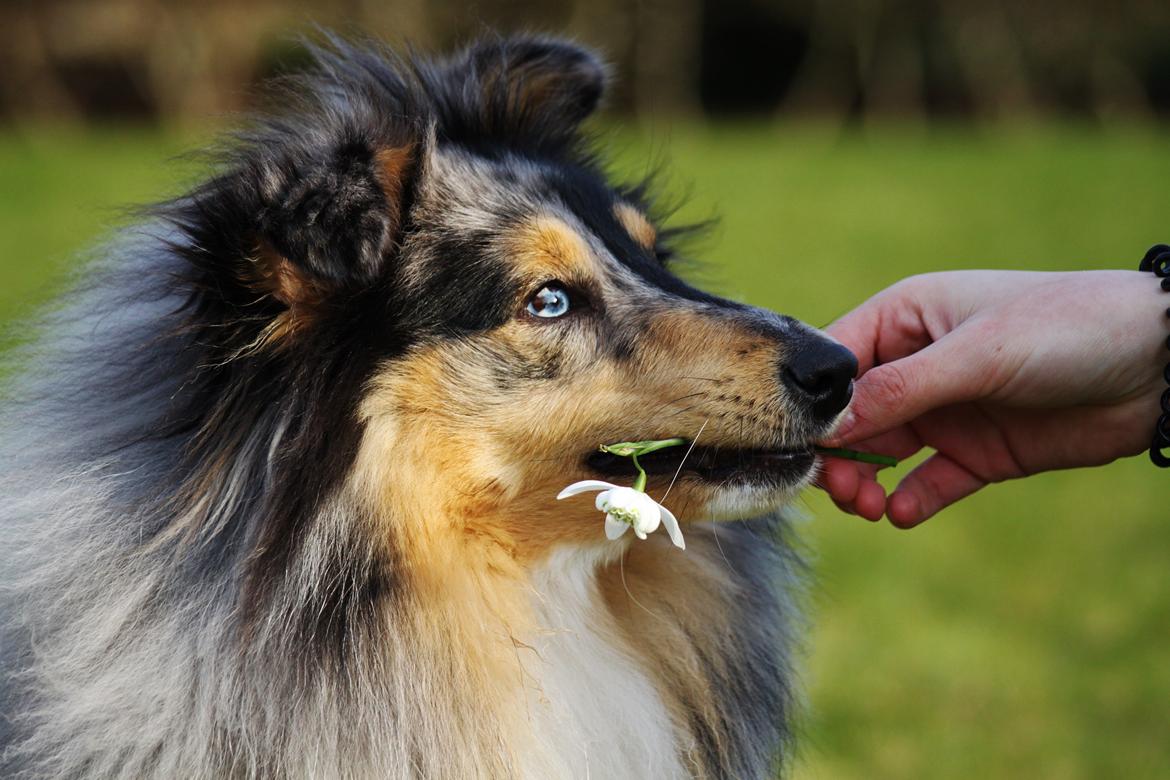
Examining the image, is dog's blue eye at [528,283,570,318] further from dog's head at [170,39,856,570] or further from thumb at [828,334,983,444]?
thumb at [828,334,983,444]

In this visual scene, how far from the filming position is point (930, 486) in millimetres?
3453

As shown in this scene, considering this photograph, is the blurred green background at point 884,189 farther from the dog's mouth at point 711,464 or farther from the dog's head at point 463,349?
the dog's mouth at point 711,464

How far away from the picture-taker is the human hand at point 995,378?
291 cm

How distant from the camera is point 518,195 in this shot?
293 centimetres

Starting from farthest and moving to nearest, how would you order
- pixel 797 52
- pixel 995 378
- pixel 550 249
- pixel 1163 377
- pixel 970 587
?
pixel 797 52 → pixel 970 587 → pixel 1163 377 → pixel 995 378 → pixel 550 249

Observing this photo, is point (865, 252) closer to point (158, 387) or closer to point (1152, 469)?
point (1152, 469)

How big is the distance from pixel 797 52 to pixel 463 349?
25.4 meters

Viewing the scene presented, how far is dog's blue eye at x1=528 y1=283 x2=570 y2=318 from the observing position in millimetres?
2775

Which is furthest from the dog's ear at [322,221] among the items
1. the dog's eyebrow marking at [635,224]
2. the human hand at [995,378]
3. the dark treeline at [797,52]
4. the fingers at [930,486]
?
the dark treeline at [797,52]

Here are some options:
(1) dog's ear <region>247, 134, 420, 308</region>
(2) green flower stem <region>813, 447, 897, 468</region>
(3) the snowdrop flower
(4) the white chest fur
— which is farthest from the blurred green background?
(3) the snowdrop flower

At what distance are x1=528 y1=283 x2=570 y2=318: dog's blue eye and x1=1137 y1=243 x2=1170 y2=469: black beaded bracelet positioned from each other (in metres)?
1.46

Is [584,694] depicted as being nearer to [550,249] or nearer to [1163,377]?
[550,249]

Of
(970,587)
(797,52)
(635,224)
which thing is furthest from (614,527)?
(797,52)

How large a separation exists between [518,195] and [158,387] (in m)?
0.93
